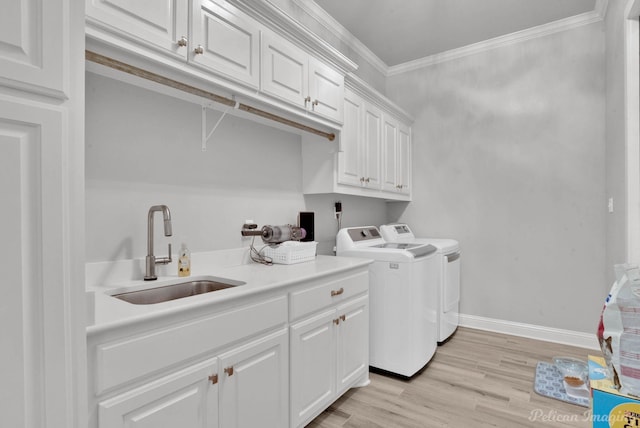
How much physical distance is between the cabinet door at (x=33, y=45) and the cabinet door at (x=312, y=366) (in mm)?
1340

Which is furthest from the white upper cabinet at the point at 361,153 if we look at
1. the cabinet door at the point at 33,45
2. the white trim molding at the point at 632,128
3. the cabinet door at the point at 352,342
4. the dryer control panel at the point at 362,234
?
the cabinet door at the point at 33,45

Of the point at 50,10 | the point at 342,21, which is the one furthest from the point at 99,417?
the point at 342,21

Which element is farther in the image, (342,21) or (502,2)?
(342,21)

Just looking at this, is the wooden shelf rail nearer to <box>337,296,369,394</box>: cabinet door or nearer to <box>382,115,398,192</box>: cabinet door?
<box>337,296,369,394</box>: cabinet door

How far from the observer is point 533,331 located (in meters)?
3.30

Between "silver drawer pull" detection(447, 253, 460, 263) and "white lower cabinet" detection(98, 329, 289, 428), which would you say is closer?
"white lower cabinet" detection(98, 329, 289, 428)

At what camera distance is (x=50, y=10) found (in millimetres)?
830

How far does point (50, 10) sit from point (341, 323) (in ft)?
6.06

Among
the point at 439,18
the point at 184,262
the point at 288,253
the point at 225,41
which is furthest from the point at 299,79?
the point at 439,18

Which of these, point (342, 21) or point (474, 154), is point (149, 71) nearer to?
point (342, 21)

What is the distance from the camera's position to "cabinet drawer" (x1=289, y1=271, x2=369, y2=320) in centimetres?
174

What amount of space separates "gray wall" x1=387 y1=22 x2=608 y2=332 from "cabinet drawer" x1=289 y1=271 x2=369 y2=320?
1.84 m

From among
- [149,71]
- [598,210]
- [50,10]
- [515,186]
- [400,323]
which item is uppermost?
[149,71]

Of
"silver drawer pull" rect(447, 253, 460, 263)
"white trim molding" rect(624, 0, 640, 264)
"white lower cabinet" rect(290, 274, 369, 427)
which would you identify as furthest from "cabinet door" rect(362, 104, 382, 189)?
"white trim molding" rect(624, 0, 640, 264)
